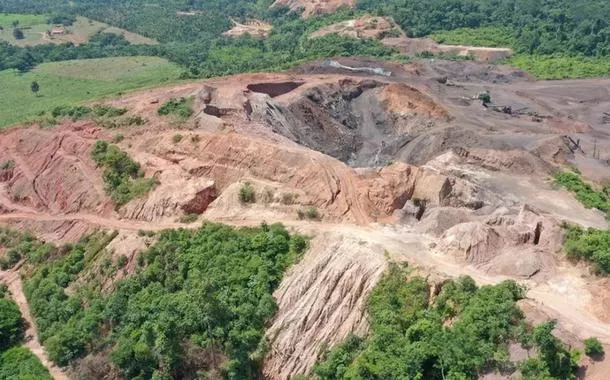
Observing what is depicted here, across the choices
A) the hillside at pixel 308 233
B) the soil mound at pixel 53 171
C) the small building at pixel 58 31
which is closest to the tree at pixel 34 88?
the hillside at pixel 308 233

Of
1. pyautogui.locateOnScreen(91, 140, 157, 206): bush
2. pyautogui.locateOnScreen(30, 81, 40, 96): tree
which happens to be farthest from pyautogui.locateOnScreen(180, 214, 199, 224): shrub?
pyautogui.locateOnScreen(30, 81, 40, 96): tree

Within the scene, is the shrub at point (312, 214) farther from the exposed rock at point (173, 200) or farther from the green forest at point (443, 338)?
the green forest at point (443, 338)

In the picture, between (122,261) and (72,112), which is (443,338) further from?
(72,112)

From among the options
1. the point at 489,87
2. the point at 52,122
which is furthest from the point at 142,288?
the point at 489,87

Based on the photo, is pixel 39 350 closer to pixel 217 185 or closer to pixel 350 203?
pixel 217 185

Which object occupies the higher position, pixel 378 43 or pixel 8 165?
pixel 8 165

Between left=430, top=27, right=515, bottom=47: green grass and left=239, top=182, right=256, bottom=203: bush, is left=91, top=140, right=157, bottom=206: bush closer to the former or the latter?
left=239, top=182, right=256, bottom=203: bush

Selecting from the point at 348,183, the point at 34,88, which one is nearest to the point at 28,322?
the point at 348,183
